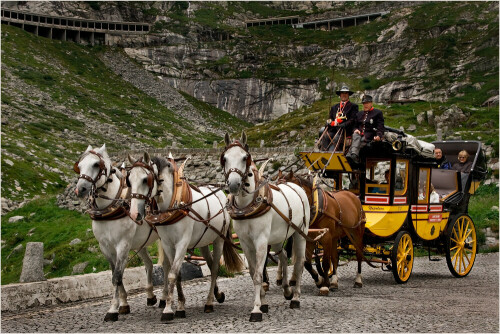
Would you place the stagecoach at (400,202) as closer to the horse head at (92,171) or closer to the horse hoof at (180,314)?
the horse hoof at (180,314)

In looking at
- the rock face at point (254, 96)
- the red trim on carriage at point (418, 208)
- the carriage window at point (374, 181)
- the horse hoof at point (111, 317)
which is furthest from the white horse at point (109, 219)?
the rock face at point (254, 96)

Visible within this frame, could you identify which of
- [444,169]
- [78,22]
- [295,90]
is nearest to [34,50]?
[78,22]

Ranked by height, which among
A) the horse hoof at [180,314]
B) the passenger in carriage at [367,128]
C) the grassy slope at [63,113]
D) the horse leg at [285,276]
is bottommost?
the horse hoof at [180,314]

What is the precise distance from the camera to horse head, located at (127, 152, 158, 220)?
10.4 meters

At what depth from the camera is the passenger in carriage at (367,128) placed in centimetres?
1496

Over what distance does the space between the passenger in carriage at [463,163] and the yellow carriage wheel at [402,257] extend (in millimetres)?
3760

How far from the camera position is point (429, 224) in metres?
16.5

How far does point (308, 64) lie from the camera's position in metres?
118

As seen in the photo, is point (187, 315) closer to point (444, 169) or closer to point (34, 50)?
point (444, 169)

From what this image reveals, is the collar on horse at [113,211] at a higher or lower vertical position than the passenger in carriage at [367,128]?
lower

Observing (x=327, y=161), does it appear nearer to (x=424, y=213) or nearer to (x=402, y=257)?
(x=402, y=257)

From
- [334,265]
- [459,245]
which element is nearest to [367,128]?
[334,265]

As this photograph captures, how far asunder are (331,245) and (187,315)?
403cm

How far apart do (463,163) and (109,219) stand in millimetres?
11664
